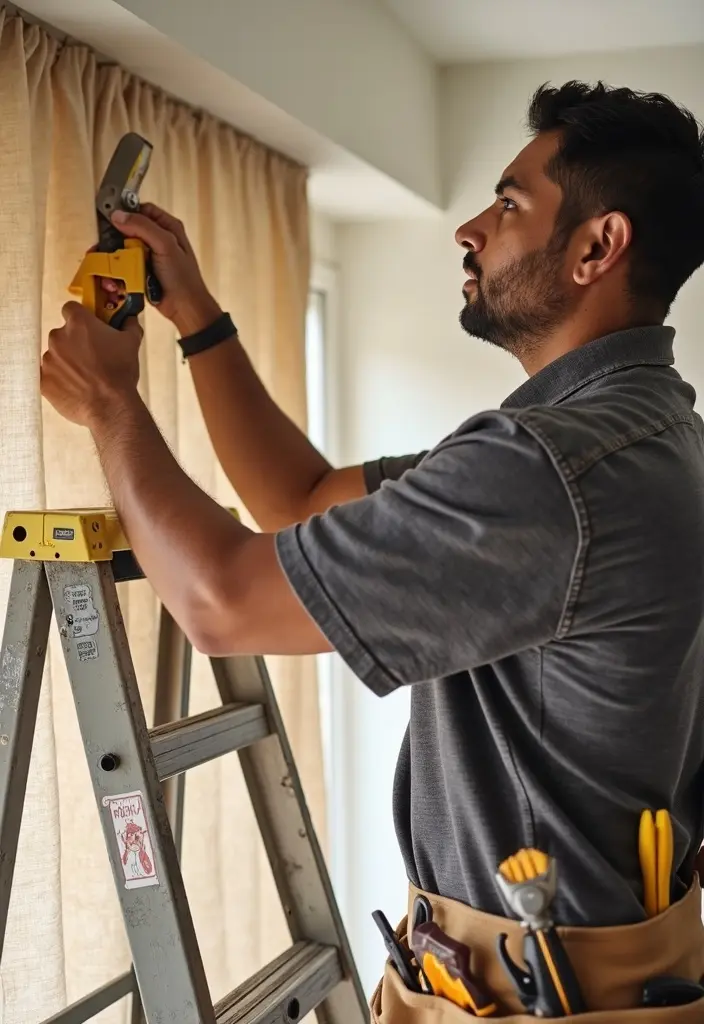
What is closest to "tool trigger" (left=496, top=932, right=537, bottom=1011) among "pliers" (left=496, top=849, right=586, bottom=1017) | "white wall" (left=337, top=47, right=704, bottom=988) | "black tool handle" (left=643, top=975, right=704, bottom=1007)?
"pliers" (left=496, top=849, right=586, bottom=1017)

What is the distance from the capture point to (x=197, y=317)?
1642mm

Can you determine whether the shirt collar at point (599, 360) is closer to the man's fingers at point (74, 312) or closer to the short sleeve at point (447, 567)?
the short sleeve at point (447, 567)

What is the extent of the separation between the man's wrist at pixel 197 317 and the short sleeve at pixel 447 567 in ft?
2.12

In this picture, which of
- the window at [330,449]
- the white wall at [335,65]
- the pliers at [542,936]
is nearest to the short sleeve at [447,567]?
the pliers at [542,936]

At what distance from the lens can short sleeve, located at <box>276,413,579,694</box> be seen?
1061mm

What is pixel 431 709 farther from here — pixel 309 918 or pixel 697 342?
pixel 697 342

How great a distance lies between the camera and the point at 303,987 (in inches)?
57.7

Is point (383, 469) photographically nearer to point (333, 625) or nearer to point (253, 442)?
point (253, 442)

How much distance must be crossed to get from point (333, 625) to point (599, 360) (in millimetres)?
454

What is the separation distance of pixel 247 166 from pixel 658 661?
149 cm

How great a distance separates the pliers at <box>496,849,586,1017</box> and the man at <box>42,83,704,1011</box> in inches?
1.4

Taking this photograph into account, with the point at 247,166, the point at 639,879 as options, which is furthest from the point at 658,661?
the point at 247,166

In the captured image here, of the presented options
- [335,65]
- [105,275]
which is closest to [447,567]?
[105,275]

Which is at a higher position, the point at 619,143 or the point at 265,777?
the point at 619,143
